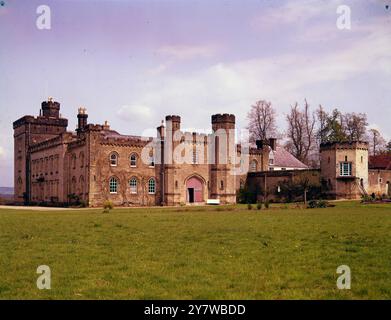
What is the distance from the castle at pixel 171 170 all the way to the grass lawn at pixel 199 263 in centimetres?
3165

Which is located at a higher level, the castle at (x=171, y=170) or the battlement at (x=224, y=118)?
the battlement at (x=224, y=118)

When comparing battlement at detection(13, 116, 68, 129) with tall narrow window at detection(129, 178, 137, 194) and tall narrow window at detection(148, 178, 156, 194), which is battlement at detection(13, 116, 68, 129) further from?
tall narrow window at detection(148, 178, 156, 194)

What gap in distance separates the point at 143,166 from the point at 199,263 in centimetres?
4118

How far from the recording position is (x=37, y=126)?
63875 millimetres

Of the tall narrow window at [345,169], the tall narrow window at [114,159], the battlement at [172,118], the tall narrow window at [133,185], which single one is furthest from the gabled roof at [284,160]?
the tall narrow window at [114,159]

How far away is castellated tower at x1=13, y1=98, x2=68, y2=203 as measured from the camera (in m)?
63.5

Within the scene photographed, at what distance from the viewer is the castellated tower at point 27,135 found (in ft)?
208

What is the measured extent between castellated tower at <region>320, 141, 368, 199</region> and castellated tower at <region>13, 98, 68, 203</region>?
1280 inches

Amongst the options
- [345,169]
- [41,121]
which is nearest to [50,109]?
[41,121]

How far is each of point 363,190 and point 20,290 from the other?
47392mm

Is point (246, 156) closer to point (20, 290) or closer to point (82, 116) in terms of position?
point (82, 116)

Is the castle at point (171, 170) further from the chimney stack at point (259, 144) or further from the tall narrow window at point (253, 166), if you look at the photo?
the chimney stack at point (259, 144)

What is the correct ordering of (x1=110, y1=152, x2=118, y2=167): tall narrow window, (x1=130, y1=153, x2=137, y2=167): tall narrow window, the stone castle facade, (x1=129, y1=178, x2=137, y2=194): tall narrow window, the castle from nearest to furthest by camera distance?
the stone castle facade → the castle → (x1=110, y1=152, x2=118, y2=167): tall narrow window → (x1=129, y1=178, x2=137, y2=194): tall narrow window → (x1=130, y1=153, x2=137, y2=167): tall narrow window

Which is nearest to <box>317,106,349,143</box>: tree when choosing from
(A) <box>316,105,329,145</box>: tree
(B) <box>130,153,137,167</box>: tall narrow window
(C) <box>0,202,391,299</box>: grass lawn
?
(A) <box>316,105,329,145</box>: tree
